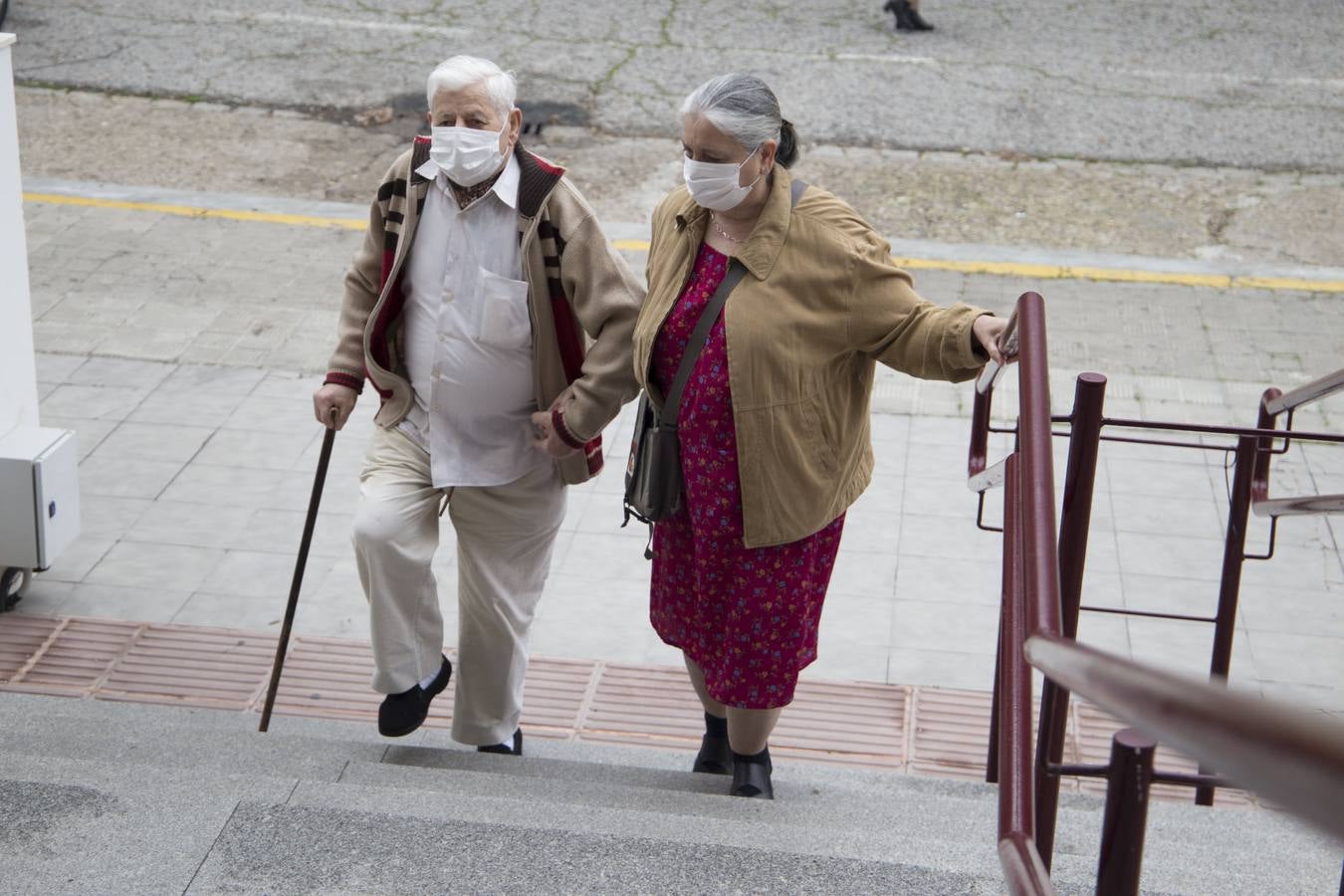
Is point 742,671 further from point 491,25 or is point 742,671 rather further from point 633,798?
point 491,25

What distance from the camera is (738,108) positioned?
290 cm

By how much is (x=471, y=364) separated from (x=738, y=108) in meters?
0.86

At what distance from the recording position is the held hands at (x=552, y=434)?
10.9 ft

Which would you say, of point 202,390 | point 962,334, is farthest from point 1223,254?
point 962,334

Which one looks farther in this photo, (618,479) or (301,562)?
(618,479)

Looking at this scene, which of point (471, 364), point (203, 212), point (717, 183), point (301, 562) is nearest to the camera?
point (717, 183)

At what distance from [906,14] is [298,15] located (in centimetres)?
450

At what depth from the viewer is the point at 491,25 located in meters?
11.1

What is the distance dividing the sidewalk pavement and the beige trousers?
864mm

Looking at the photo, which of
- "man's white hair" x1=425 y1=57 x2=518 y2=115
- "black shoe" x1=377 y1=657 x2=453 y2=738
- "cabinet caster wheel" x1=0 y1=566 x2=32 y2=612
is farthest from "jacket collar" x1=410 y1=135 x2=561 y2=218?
"cabinet caster wheel" x1=0 y1=566 x2=32 y2=612

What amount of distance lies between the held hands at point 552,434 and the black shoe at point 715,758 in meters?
0.85

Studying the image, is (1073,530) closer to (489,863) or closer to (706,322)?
(706,322)

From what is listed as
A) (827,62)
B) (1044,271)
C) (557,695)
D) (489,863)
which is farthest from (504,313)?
(827,62)

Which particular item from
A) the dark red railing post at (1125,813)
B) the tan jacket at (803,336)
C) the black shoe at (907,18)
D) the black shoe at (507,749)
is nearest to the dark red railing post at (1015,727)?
the dark red railing post at (1125,813)
